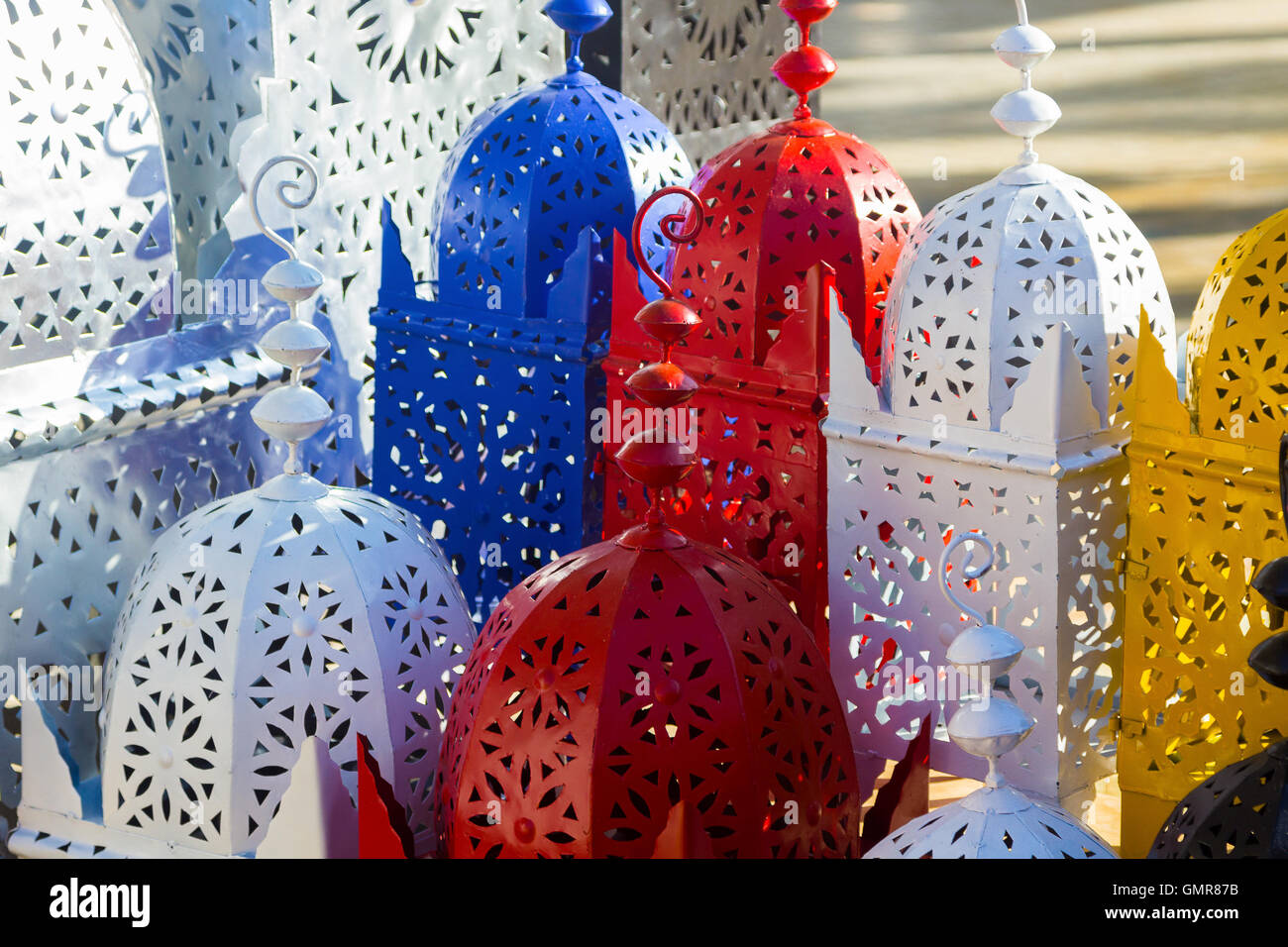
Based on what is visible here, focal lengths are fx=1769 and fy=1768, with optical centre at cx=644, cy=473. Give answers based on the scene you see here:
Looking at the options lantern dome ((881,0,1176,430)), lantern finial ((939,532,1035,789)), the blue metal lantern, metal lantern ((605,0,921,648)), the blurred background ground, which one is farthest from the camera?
the blurred background ground

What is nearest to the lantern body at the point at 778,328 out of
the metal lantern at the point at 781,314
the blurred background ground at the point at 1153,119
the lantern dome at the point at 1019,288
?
the metal lantern at the point at 781,314

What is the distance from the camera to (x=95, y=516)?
87.6 inches

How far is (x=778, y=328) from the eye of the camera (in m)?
2.16

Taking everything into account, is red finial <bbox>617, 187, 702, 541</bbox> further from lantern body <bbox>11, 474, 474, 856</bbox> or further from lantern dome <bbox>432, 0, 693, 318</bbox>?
lantern dome <bbox>432, 0, 693, 318</bbox>

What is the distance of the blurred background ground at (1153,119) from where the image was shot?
4875 mm

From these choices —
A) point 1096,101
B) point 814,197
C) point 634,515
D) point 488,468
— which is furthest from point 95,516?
point 1096,101

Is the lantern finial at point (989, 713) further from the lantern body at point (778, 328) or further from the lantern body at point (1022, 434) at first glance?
the lantern body at point (778, 328)

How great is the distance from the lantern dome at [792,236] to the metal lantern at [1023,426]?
0.40 feet

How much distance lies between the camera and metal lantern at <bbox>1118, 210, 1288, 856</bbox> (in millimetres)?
1822

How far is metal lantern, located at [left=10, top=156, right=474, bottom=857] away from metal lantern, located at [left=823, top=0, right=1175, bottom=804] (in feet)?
1.71

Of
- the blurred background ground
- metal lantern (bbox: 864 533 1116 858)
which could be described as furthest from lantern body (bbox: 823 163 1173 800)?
the blurred background ground

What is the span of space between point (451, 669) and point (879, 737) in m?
0.52

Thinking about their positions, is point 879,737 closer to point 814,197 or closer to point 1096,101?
point 814,197
